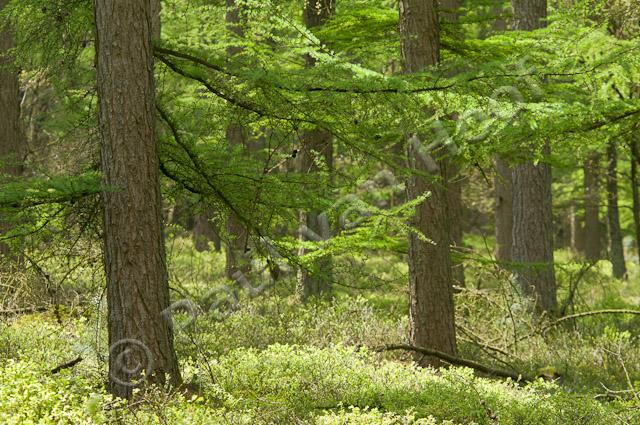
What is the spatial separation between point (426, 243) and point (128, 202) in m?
3.85

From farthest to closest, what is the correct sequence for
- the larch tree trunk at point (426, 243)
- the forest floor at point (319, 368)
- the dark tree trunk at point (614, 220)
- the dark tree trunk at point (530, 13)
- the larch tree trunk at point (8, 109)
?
1. the dark tree trunk at point (614, 220)
2. the larch tree trunk at point (8, 109)
3. the dark tree trunk at point (530, 13)
4. the larch tree trunk at point (426, 243)
5. the forest floor at point (319, 368)

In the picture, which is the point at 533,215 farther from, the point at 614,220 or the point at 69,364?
the point at 614,220

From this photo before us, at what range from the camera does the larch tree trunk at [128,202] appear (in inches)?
254

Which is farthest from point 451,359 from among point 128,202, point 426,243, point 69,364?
point 128,202

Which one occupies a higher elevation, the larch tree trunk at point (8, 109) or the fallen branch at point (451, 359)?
the larch tree trunk at point (8, 109)

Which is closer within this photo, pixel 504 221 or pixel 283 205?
pixel 283 205

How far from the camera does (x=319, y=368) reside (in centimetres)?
780

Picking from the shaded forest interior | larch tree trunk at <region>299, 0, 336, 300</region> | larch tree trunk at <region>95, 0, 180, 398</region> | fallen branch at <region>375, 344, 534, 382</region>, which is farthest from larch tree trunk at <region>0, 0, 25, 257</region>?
fallen branch at <region>375, 344, 534, 382</region>

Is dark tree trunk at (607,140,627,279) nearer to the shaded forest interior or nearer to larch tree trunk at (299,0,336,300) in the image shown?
the shaded forest interior

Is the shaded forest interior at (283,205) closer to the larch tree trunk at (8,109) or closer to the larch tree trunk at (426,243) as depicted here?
the larch tree trunk at (426,243)

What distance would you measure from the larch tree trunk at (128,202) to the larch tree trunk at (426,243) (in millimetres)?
3438

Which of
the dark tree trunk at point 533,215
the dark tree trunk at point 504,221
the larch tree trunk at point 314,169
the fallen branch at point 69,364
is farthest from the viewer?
the dark tree trunk at point 504,221

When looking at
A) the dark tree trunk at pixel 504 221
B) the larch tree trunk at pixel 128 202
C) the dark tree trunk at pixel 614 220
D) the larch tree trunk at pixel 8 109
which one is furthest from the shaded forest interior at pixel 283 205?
the dark tree trunk at pixel 614 220

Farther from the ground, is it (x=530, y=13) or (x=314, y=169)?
(x=530, y=13)
